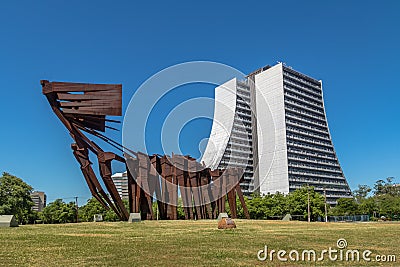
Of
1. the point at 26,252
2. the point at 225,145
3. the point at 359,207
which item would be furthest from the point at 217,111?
the point at 26,252

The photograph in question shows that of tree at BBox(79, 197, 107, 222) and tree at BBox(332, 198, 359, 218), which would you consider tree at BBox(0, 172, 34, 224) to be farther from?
tree at BBox(332, 198, 359, 218)

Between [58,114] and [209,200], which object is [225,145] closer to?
[209,200]

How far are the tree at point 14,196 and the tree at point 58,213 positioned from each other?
8325 mm

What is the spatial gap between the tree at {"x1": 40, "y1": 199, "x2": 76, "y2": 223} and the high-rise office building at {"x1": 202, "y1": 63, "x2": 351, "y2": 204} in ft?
150

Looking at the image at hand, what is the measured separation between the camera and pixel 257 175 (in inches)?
4087

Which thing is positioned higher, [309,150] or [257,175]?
[309,150]

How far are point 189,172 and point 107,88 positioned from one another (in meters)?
10.1

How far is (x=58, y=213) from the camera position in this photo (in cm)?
5272

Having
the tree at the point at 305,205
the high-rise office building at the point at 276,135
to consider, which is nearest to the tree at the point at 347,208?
the tree at the point at 305,205

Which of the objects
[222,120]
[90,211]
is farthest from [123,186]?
[222,120]

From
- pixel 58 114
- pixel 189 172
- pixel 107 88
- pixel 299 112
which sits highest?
pixel 299 112

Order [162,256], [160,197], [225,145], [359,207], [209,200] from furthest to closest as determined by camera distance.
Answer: [225,145], [359,207], [209,200], [160,197], [162,256]

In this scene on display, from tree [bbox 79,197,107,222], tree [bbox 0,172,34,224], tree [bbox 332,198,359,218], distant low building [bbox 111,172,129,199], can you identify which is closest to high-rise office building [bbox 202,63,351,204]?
distant low building [bbox 111,172,129,199]

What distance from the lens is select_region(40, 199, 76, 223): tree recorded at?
173 ft
